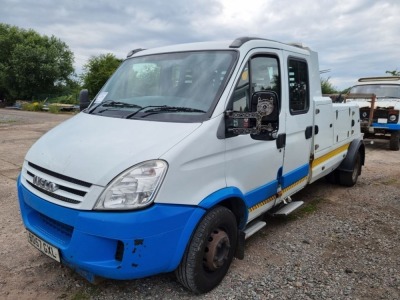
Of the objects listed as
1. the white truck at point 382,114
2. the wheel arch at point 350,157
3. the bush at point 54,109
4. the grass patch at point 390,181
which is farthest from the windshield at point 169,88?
the bush at point 54,109

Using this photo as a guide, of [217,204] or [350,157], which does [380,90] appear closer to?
[350,157]

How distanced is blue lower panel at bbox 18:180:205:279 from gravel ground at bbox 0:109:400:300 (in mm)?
608

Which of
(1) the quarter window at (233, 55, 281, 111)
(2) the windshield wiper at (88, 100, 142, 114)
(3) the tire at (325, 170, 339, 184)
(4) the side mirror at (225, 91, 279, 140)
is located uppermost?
(1) the quarter window at (233, 55, 281, 111)

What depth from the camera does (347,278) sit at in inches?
126

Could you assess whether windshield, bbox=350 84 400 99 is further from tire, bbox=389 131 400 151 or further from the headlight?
the headlight

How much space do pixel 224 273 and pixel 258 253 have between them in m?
0.71

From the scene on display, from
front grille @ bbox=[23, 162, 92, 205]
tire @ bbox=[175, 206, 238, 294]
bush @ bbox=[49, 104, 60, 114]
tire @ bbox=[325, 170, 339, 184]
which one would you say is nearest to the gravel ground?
tire @ bbox=[175, 206, 238, 294]

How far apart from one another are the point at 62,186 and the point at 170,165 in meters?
0.82

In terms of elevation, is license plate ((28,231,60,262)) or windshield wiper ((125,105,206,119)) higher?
windshield wiper ((125,105,206,119))

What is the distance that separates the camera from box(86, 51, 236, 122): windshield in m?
2.92

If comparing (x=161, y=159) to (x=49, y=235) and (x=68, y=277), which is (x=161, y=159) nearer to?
(x=49, y=235)

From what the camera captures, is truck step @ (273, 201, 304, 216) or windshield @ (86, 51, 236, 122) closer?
windshield @ (86, 51, 236, 122)

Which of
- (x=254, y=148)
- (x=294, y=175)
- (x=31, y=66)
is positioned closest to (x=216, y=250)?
(x=254, y=148)

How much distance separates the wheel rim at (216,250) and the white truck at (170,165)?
0.01m
